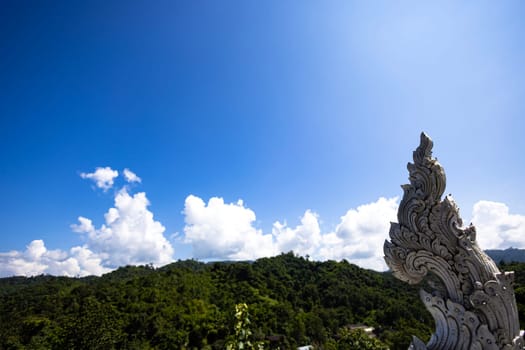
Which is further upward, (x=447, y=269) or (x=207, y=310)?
(x=447, y=269)

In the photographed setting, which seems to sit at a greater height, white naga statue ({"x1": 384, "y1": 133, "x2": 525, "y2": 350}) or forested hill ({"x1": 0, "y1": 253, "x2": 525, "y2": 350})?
white naga statue ({"x1": 384, "y1": 133, "x2": 525, "y2": 350})

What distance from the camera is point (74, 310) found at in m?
38.4

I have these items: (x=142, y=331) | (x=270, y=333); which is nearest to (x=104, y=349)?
(x=142, y=331)

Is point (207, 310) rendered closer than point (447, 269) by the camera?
No

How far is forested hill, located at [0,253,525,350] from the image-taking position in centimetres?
3072

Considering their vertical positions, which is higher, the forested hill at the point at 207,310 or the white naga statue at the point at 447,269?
the white naga statue at the point at 447,269

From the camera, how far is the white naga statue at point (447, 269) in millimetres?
2096

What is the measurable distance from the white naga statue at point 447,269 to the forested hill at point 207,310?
55.3 ft

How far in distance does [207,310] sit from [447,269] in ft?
153

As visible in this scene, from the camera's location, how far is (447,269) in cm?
227

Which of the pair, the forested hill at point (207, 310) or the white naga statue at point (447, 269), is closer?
the white naga statue at point (447, 269)

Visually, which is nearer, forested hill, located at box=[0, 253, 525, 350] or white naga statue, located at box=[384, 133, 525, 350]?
white naga statue, located at box=[384, 133, 525, 350]

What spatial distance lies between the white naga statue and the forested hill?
16.8 m

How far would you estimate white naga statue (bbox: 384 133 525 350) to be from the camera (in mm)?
2096
